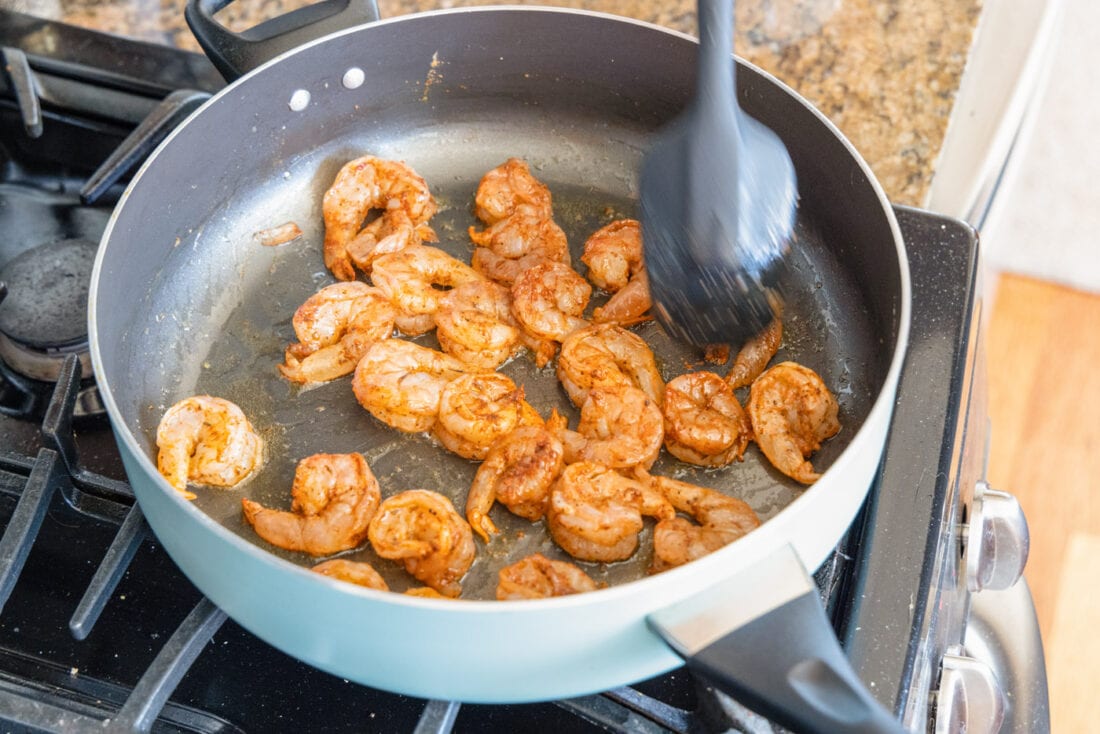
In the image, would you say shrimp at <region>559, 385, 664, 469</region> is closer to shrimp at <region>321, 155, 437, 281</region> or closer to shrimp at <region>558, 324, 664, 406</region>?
shrimp at <region>558, 324, 664, 406</region>

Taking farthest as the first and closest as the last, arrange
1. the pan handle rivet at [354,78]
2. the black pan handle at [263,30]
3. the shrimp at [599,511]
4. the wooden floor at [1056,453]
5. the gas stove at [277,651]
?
the wooden floor at [1056,453] < the pan handle rivet at [354,78] < the black pan handle at [263,30] < the shrimp at [599,511] < the gas stove at [277,651]

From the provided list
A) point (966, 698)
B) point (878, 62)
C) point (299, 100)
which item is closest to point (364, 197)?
point (299, 100)

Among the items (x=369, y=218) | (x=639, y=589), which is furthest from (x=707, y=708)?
(x=369, y=218)

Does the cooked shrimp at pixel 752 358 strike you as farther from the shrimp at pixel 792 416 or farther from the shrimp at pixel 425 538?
the shrimp at pixel 425 538

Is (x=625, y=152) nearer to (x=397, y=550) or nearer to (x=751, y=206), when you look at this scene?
(x=751, y=206)

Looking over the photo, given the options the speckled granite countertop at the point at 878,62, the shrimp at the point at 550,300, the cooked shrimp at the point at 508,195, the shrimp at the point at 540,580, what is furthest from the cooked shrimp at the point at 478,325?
the speckled granite countertop at the point at 878,62

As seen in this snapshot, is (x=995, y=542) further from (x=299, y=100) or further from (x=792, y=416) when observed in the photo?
(x=299, y=100)
